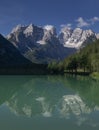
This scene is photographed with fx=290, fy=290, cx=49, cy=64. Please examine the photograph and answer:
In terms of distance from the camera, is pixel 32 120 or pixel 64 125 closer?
pixel 64 125

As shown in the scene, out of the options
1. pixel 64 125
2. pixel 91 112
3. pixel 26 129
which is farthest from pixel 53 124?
pixel 91 112

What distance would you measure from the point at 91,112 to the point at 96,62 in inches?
3776

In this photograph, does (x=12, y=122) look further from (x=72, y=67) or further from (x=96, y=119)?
(x=72, y=67)

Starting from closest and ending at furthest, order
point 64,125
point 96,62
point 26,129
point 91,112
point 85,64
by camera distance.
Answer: point 26,129 < point 64,125 < point 91,112 < point 96,62 < point 85,64

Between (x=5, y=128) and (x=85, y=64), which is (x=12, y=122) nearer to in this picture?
(x=5, y=128)

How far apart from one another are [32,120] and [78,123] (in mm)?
5266

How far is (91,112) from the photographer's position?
38.2 meters

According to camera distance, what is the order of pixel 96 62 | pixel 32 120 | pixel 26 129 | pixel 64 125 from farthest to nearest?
pixel 96 62 < pixel 32 120 < pixel 64 125 < pixel 26 129

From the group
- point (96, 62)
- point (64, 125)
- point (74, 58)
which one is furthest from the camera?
point (74, 58)

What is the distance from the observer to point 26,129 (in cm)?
2655

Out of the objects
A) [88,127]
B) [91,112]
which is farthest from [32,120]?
[91,112]

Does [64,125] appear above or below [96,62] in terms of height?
below

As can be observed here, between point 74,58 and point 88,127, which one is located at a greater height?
point 74,58

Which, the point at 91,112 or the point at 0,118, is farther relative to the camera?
the point at 91,112
